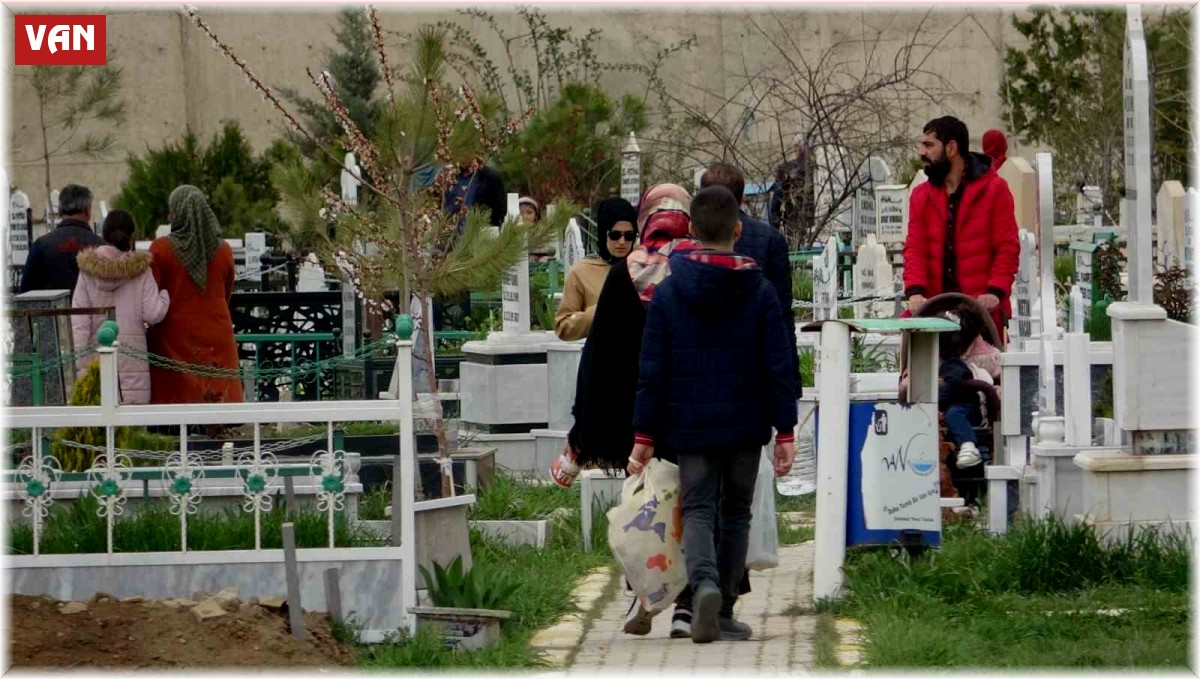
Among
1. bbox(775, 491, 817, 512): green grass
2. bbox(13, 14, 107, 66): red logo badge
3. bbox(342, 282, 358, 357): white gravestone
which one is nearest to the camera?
bbox(775, 491, 817, 512): green grass

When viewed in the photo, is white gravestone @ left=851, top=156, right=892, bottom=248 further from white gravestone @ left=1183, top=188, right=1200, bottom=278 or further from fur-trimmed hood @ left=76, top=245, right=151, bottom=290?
fur-trimmed hood @ left=76, top=245, right=151, bottom=290

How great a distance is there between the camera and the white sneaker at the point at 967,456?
27.6 feet

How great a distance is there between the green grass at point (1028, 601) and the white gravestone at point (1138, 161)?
990mm

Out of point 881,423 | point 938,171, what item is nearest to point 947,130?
point 938,171

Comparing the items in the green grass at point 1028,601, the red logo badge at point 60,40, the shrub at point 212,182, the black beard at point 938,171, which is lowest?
the green grass at point 1028,601

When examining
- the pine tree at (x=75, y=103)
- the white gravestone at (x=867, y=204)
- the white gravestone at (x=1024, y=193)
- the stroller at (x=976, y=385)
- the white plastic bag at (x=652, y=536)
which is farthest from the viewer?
the pine tree at (x=75, y=103)

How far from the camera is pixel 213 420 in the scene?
6324mm

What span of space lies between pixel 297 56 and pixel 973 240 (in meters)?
24.6

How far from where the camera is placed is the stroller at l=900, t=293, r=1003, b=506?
836 centimetres

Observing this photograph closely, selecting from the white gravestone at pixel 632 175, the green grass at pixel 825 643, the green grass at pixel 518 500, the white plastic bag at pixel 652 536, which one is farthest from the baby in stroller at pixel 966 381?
the white gravestone at pixel 632 175

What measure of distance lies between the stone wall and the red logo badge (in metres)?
0.42

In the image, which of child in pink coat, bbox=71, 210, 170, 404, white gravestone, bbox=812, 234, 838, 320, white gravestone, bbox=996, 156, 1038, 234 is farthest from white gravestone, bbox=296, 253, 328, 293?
white gravestone, bbox=996, 156, 1038, 234

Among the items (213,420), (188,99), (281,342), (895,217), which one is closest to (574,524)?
(213,420)

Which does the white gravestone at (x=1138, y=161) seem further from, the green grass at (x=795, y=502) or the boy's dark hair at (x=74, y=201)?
the boy's dark hair at (x=74, y=201)
